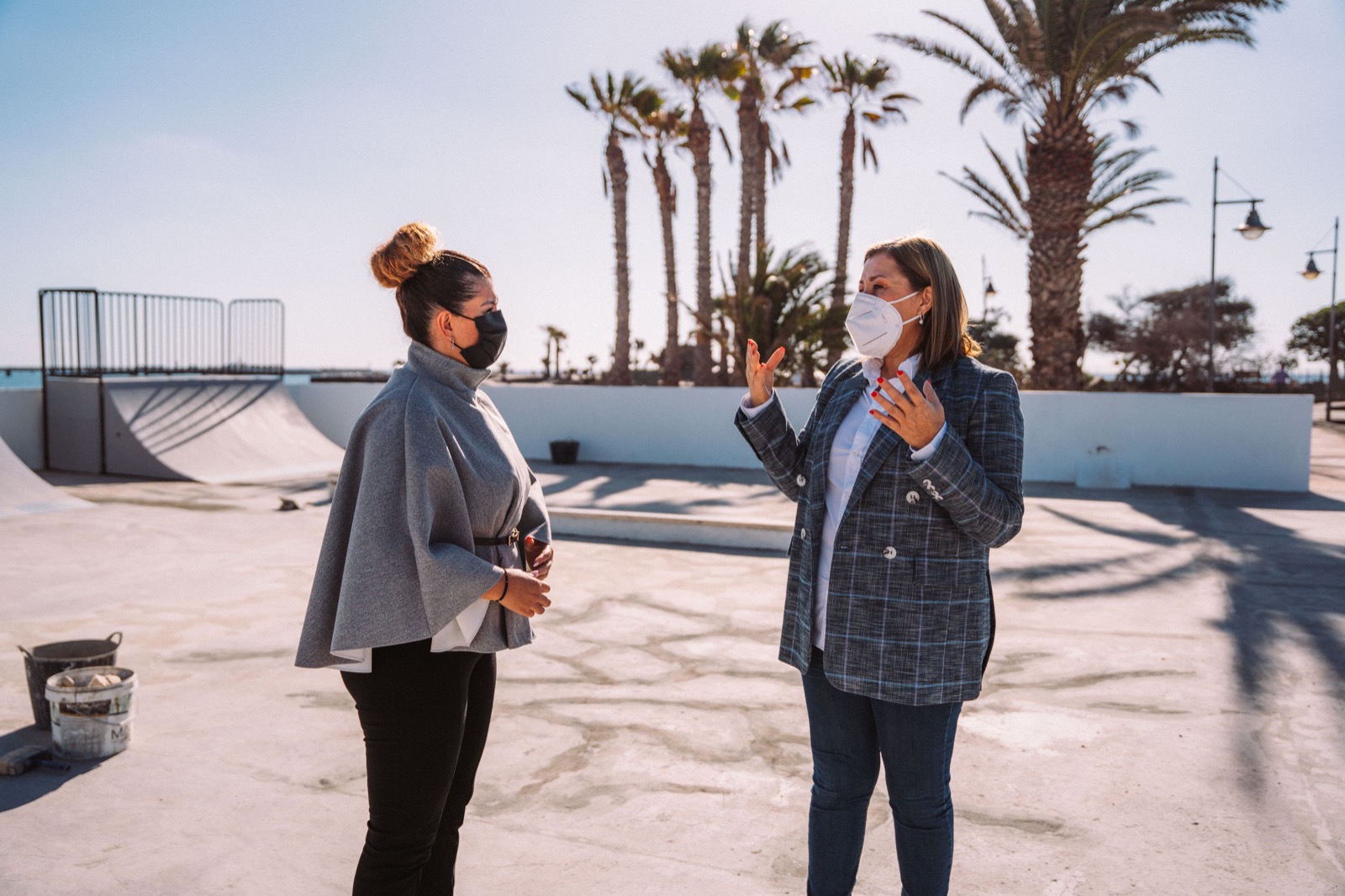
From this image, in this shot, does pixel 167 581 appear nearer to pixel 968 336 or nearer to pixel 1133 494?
pixel 968 336

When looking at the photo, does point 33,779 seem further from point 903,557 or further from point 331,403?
point 331,403

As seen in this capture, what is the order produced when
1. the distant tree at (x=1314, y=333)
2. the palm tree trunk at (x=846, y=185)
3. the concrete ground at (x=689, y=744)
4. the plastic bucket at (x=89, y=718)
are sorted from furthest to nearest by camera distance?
the distant tree at (x=1314, y=333) → the palm tree trunk at (x=846, y=185) → the plastic bucket at (x=89, y=718) → the concrete ground at (x=689, y=744)

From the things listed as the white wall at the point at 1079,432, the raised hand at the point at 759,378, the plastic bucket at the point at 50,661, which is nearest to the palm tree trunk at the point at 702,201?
the white wall at the point at 1079,432

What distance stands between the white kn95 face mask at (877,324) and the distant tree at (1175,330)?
31.9 m

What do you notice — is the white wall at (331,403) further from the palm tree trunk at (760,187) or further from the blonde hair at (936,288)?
the blonde hair at (936,288)

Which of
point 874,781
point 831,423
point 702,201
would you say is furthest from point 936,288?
point 702,201

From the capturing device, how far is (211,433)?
15.1 m

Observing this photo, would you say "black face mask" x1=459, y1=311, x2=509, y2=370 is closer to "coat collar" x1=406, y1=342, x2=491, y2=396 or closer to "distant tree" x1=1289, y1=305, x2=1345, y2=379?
"coat collar" x1=406, y1=342, x2=491, y2=396

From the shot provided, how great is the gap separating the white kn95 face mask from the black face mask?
853 mm

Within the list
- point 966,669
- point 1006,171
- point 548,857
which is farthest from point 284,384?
point 966,669

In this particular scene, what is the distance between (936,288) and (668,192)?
2524 centimetres

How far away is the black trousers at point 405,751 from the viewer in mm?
2119

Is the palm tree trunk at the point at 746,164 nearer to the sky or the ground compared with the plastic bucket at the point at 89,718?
nearer to the sky

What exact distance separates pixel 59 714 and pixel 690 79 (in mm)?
21342
